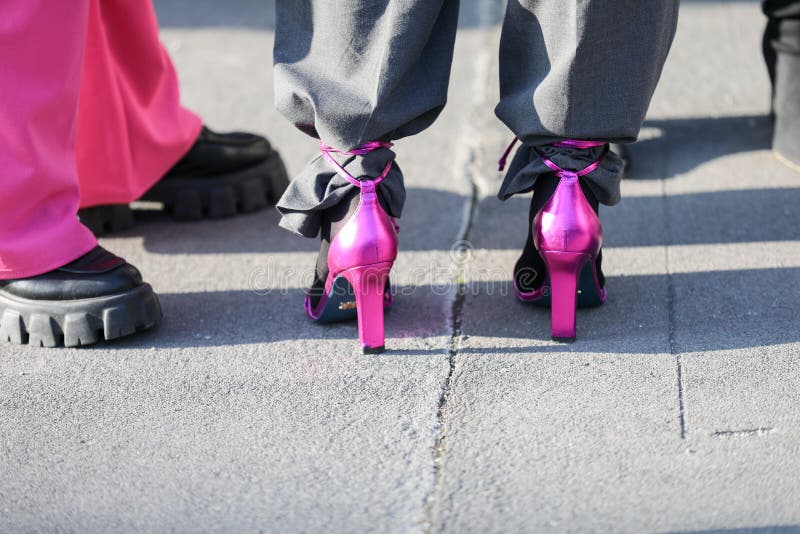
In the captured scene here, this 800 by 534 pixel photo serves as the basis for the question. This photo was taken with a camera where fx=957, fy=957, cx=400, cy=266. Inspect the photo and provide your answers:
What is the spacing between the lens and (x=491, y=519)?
122 centimetres

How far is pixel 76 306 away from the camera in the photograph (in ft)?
5.42

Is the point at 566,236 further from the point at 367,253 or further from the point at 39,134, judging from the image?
the point at 39,134

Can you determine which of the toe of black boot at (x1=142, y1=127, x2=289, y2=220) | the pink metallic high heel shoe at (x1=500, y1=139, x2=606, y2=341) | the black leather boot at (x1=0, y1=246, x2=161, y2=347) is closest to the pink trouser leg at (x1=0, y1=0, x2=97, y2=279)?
the black leather boot at (x1=0, y1=246, x2=161, y2=347)

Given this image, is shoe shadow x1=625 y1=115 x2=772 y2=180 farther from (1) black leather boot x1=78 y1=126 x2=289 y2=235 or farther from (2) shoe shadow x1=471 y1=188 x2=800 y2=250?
(1) black leather boot x1=78 y1=126 x2=289 y2=235

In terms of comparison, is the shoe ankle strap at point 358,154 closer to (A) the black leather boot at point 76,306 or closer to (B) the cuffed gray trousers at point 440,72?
(B) the cuffed gray trousers at point 440,72

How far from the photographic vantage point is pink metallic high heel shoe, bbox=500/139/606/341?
154 centimetres

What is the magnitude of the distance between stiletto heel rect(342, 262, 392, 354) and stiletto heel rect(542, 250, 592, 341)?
271mm

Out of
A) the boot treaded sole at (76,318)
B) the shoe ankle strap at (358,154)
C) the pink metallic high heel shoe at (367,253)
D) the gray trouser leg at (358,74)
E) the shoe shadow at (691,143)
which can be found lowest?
the shoe shadow at (691,143)

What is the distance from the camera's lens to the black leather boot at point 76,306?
1652mm

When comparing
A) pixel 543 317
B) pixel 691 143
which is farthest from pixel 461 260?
pixel 691 143

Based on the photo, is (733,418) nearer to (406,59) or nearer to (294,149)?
(406,59)

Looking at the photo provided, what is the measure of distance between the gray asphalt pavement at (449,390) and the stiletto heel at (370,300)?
0.10 feet

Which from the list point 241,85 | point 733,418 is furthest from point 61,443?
point 241,85

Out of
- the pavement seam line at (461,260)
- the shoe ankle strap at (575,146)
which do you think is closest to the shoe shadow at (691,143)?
the pavement seam line at (461,260)
